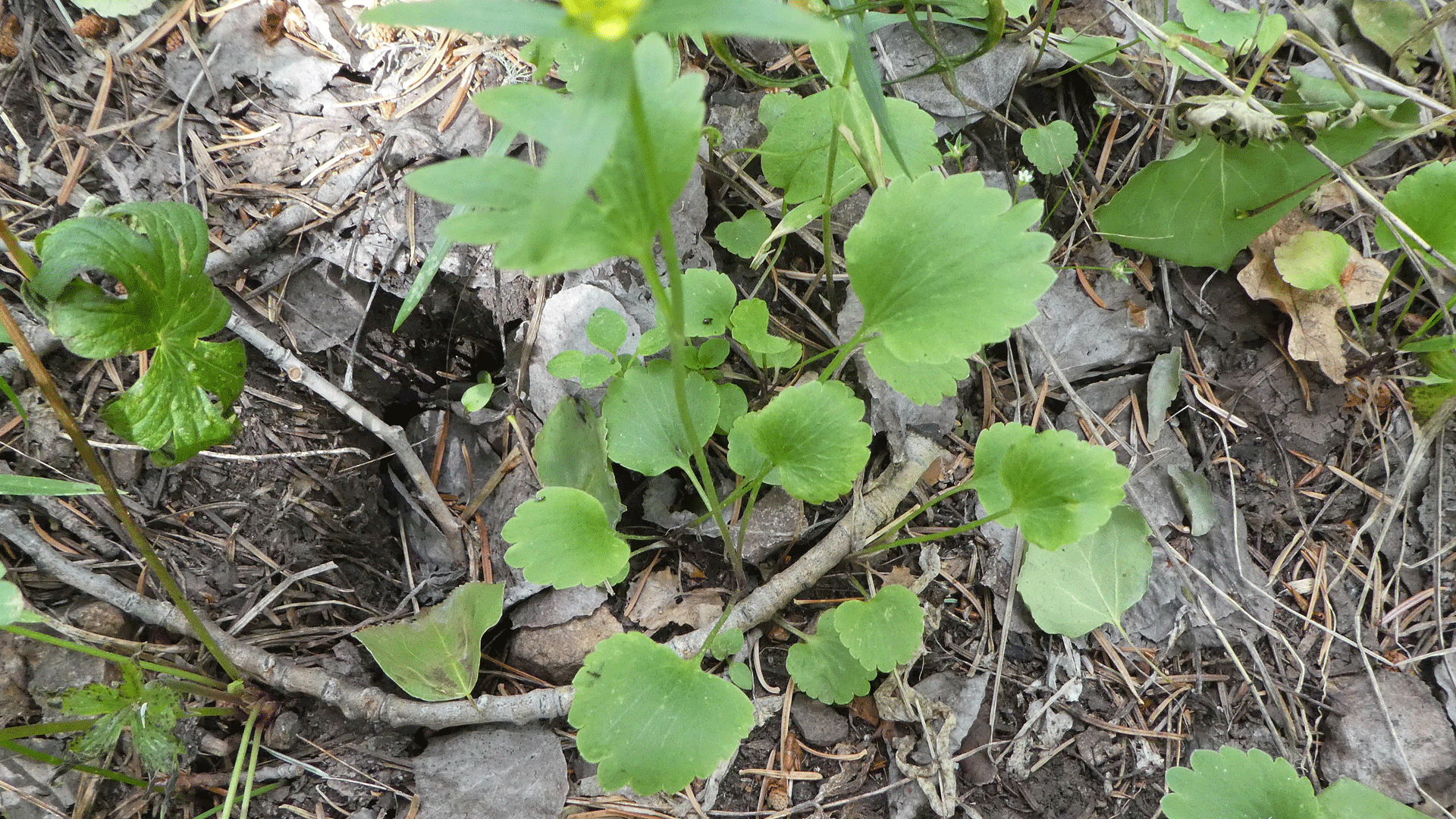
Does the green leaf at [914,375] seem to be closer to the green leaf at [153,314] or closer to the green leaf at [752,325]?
the green leaf at [752,325]

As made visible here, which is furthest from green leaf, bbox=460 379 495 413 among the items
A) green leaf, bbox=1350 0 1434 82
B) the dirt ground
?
green leaf, bbox=1350 0 1434 82

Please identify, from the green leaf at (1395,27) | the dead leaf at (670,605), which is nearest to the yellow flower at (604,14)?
the dead leaf at (670,605)

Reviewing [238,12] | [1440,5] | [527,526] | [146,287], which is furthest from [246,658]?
[1440,5]

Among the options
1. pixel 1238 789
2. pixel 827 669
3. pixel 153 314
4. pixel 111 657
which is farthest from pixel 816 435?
pixel 111 657

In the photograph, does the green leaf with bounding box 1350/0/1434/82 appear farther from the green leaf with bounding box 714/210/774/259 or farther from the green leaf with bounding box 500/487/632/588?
the green leaf with bounding box 500/487/632/588

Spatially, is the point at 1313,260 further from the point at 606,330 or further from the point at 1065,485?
the point at 606,330

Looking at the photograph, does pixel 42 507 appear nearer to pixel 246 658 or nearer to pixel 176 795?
pixel 246 658
